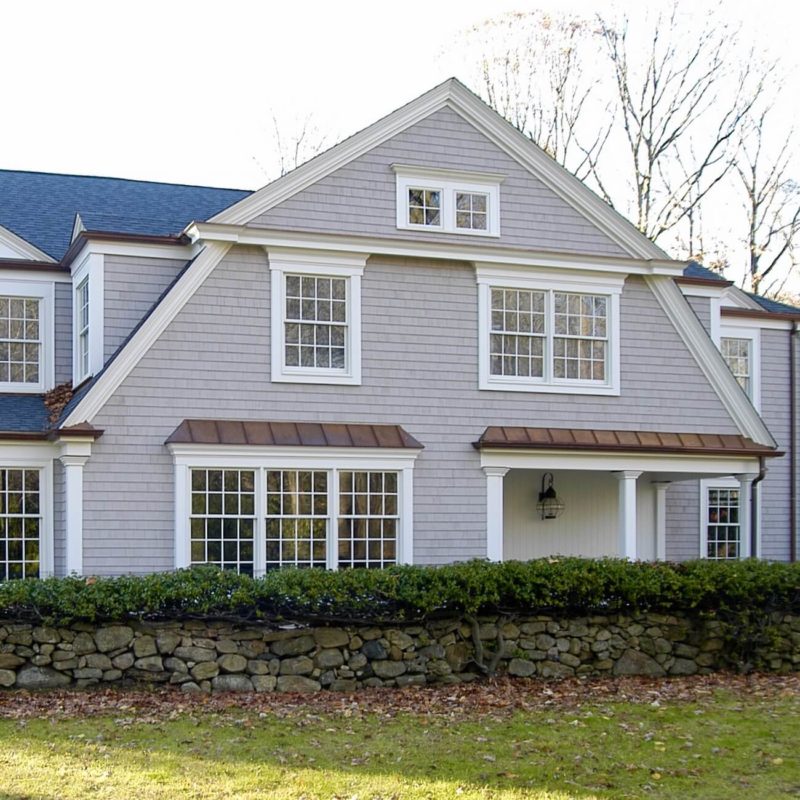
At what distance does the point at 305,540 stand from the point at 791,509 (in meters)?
9.18

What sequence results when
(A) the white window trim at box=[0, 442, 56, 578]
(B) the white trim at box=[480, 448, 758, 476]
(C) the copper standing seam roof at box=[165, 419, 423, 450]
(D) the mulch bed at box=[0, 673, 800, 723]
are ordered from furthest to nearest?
1. (B) the white trim at box=[480, 448, 758, 476]
2. (A) the white window trim at box=[0, 442, 56, 578]
3. (C) the copper standing seam roof at box=[165, 419, 423, 450]
4. (D) the mulch bed at box=[0, 673, 800, 723]

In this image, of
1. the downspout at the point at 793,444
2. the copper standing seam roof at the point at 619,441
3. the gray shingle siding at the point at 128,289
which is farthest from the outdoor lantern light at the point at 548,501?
the gray shingle siding at the point at 128,289

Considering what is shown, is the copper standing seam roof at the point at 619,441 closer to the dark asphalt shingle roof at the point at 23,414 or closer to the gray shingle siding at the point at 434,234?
the gray shingle siding at the point at 434,234

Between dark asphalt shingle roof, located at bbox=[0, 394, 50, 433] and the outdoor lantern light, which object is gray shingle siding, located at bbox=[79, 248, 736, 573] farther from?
the outdoor lantern light

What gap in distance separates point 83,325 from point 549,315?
639cm

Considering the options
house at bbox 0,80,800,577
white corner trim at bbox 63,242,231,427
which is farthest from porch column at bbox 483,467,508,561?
white corner trim at bbox 63,242,231,427

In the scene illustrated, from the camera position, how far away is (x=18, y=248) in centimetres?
1695

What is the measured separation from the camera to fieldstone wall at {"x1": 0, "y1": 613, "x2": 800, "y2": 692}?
39.6 ft

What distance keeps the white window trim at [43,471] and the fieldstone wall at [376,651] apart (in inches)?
126

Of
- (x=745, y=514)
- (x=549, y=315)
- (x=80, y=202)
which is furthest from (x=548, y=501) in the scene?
(x=80, y=202)

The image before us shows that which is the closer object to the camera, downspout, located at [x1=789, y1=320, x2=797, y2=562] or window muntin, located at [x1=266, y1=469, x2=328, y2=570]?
window muntin, located at [x1=266, y1=469, x2=328, y2=570]

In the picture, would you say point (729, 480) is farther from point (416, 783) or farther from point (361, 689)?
point (416, 783)

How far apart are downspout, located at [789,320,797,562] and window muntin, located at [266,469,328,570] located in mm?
8881

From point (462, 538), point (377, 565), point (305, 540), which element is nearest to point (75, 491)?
point (305, 540)
